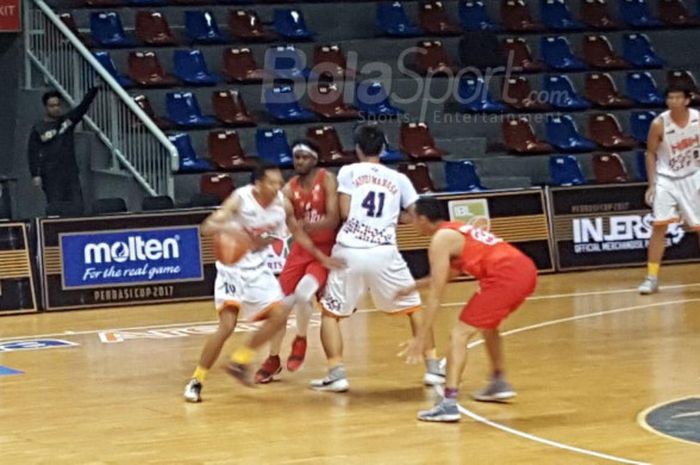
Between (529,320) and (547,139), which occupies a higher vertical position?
(547,139)

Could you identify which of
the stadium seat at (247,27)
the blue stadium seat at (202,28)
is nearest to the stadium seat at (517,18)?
the stadium seat at (247,27)

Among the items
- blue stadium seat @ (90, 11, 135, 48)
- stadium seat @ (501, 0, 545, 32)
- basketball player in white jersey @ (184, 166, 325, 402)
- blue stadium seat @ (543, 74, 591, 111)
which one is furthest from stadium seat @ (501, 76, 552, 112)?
basketball player in white jersey @ (184, 166, 325, 402)

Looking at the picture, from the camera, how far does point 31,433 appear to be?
1027cm

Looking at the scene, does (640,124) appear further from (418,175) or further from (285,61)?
(285,61)

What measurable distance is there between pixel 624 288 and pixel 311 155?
664cm

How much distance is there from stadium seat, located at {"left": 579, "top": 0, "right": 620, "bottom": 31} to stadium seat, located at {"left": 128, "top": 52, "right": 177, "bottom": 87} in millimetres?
6940

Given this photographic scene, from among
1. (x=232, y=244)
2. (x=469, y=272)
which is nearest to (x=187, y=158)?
(x=232, y=244)

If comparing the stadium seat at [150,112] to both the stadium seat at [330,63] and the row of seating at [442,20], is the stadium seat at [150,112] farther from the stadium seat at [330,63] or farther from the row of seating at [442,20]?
the stadium seat at [330,63]

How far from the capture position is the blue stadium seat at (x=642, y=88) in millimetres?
23375

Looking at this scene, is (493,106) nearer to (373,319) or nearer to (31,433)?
(373,319)

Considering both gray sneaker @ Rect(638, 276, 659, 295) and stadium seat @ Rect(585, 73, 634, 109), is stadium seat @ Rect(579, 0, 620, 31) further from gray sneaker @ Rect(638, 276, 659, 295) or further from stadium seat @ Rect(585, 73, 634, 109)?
gray sneaker @ Rect(638, 276, 659, 295)

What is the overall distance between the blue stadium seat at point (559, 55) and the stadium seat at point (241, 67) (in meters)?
4.50

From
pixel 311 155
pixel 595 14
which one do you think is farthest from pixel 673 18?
pixel 311 155

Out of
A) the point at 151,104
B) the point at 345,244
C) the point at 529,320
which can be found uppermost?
the point at 151,104
